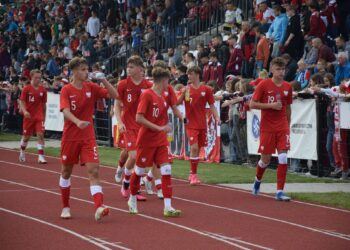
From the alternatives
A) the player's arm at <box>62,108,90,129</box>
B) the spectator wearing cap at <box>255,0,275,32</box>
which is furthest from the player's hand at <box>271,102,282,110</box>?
the spectator wearing cap at <box>255,0,275,32</box>

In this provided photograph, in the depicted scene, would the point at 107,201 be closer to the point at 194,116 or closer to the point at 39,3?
the point at 194,116

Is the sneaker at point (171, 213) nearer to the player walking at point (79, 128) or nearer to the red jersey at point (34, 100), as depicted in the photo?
A: the player walking at point (79, 128)

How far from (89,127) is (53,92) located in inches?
728

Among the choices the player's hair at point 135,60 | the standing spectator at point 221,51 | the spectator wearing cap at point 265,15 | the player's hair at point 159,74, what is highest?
the spectator wearing cap at point 265,15

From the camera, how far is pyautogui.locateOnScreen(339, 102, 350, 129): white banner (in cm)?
1747

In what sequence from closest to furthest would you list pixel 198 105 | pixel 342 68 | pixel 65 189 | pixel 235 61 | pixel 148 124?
pixel 65 189 → pixel 148 124 → pixel 198 105 → pixel 342 68 → pixel 235 61

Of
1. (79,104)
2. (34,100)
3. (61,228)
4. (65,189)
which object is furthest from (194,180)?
(34,100)

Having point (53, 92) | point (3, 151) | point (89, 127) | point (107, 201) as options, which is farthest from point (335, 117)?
point (53, 92)

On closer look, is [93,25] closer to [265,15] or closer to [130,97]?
[265,15]

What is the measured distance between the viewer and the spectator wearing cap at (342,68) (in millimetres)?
19609

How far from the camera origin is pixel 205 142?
18.6 meters

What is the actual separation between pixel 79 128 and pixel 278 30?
1142 centimetres

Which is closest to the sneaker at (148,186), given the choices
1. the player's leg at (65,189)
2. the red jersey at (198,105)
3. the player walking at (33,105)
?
the red jersey at (198,105)

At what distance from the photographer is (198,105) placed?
733 inches
